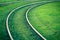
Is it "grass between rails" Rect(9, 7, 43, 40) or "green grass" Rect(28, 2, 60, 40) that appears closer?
"grass between rails" Rect(9, 7, 43, 40)

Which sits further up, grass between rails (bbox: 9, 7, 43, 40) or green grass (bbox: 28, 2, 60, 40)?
grass between rails (bbox: 9, 7, 43, 40)

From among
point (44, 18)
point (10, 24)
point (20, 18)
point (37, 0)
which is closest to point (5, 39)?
point (10, 24)

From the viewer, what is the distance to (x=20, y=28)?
43.3ft

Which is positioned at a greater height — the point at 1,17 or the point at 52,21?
the point at 1,17

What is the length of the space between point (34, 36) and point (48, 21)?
3.96 m

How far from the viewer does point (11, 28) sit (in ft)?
43.0

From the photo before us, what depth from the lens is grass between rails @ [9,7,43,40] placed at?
11.5 meters

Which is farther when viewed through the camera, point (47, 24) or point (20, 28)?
point (47, 24)

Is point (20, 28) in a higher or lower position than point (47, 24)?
higher

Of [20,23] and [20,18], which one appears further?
[20,18]

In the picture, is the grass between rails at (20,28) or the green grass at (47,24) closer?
the grass between rails at (20,28)

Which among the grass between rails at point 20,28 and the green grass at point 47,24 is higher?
the grass between rails at point 20,28

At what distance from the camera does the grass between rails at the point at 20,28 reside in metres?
11.5

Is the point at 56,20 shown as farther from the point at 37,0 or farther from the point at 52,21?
the point at 37,0
